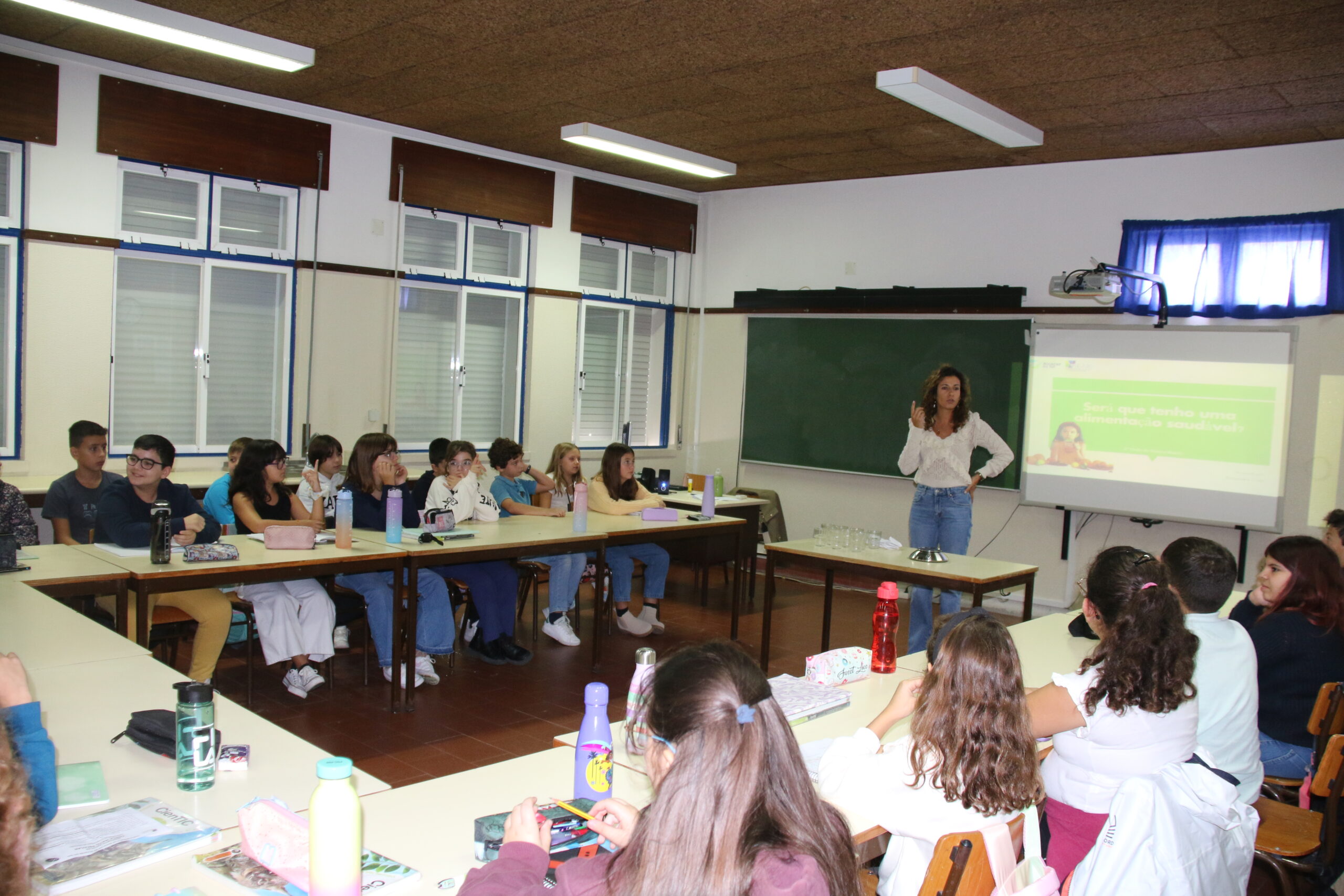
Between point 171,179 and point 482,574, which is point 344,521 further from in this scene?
point 171,179

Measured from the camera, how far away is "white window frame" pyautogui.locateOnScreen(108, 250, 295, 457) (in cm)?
590

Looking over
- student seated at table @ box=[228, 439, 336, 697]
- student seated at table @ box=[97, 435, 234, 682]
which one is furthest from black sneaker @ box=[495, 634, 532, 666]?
student seated at table @ box=[97, 435, 234, 682]

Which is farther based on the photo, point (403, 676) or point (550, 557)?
point (550, 557)

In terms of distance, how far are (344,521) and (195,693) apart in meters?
2.46

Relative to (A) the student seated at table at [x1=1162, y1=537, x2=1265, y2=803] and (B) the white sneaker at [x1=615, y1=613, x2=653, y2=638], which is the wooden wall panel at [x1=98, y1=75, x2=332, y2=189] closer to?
(B) the white sneaker at [x1=615, y1=613, x2=653, y2=638]

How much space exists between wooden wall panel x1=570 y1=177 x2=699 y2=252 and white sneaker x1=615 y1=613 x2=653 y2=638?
345cm

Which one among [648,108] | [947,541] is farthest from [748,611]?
[648,108]

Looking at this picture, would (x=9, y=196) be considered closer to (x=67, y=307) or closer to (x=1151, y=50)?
(x=67, y=307)

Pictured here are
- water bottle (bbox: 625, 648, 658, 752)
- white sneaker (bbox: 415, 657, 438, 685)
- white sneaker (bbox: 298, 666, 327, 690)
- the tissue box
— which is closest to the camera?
water bottle (bbox: 625, 648, 658, 752)

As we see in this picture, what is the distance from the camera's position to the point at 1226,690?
2.41 m

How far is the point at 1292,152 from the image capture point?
602cm

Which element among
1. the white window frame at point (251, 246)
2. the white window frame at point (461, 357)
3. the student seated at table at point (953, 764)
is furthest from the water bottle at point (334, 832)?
the white window frame at point (461, 357)

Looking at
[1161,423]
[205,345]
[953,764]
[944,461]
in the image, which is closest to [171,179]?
[205,345]

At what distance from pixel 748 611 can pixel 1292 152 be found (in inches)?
175
